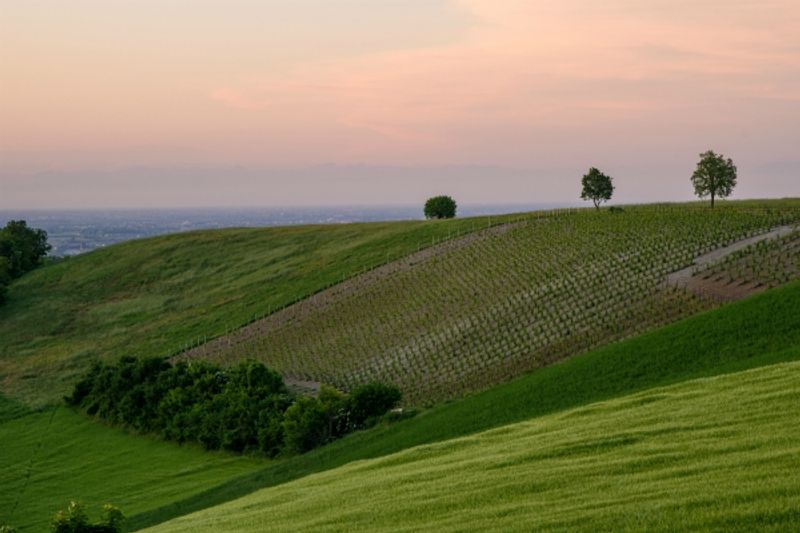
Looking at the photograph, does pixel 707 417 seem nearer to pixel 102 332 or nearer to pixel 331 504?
pixel 331 504

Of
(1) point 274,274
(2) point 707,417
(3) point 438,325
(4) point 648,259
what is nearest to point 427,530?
(2) point 707,417

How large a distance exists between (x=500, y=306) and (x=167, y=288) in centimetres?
5701

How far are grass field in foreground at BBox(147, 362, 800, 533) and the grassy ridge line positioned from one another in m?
4.34

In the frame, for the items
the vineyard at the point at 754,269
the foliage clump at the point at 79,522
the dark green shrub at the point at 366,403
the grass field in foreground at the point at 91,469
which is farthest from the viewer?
the vineyard at the point at 754,269

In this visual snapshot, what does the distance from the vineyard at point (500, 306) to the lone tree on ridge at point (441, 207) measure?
142 feet

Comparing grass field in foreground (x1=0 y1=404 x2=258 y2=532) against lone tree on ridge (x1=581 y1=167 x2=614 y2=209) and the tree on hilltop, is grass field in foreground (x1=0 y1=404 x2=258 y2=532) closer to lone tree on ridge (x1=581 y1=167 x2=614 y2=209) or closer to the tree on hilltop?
lone tree on ridge (x1=581 y1=167 x2=614 y2=209)

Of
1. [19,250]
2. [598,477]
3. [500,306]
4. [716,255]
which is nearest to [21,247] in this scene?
[19,250]

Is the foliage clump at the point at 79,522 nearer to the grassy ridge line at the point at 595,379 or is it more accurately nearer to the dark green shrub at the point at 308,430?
the grassy ridge line at the point at 595,379

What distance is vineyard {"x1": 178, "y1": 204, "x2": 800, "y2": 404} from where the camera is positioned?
5097 centimetres

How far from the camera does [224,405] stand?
51.2m

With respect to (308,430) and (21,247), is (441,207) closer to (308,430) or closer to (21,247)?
(21,247)

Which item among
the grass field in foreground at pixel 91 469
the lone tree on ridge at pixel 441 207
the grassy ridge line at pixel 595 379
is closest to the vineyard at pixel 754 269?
the grassy ridge line at pixel 595 379

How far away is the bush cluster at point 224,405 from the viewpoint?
42.8m

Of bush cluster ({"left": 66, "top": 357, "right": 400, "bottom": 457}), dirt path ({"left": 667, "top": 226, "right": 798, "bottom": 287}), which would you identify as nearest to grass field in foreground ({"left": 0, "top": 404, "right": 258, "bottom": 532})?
bush cluster ({"left": 66, "top": 357, "right": 400, "bottom": 457})
